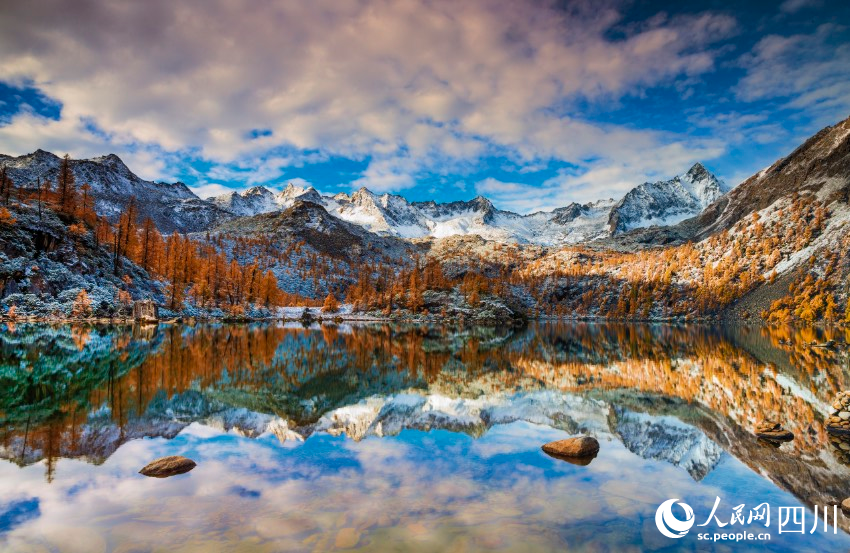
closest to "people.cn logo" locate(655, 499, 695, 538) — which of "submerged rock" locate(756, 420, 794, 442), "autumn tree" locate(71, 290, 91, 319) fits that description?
"submerged rock" locate(756, 420, 794, 442)

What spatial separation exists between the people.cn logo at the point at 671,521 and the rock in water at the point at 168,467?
12751 millimetres

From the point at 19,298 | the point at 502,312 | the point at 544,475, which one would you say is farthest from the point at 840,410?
the point at 502,312

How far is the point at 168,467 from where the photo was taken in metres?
12.7

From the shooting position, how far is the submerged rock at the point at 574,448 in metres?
15.1

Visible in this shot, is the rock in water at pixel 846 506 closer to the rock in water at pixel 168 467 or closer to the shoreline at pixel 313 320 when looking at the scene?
the rock in water at pixel 168 467

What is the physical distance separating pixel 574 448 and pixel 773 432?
8.86 meters

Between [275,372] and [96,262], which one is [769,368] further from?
[96,262]

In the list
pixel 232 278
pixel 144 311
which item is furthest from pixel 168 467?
pixel 232 278

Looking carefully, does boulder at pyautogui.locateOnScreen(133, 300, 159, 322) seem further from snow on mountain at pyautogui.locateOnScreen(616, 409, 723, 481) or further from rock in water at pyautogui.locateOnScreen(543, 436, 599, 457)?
snow on mountain at pyautogui.locateOnScreen(616, 409, 723, 481)

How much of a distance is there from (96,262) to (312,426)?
83677 millimetres

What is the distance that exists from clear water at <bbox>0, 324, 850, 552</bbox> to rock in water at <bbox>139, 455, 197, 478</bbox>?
488mm

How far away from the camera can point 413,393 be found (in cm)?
2591

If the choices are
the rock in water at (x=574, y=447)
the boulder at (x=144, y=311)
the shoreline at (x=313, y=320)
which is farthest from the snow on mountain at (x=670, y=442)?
the boulder at (x=144, y=311)

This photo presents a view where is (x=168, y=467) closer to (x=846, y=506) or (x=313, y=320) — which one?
(x=846, y=506)
